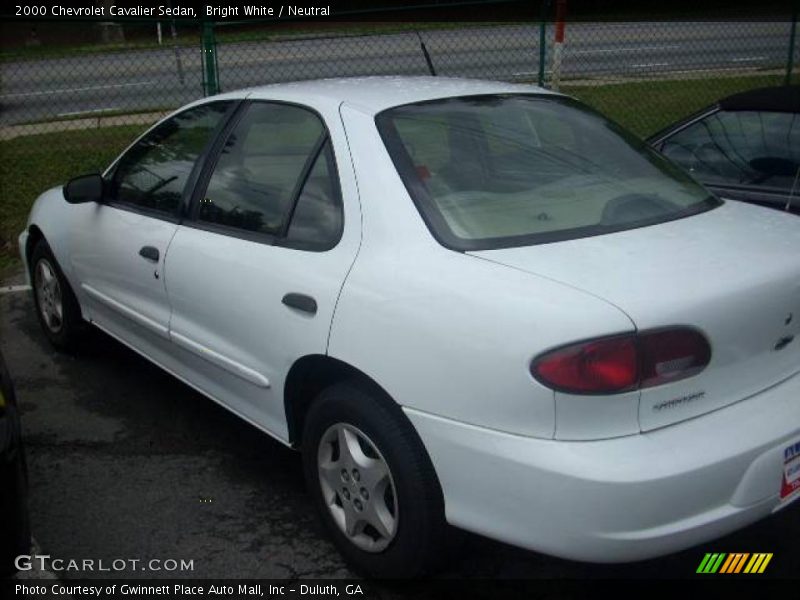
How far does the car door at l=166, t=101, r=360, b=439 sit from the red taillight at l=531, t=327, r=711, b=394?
83cm

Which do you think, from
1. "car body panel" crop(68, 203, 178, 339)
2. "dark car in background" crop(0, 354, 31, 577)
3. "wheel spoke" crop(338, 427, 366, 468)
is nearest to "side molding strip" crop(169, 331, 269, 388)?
"car body panel" crop(68, 203, 178, 339)

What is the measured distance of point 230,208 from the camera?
3.70m

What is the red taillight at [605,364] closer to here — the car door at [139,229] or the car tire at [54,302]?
the car door at [139,229]

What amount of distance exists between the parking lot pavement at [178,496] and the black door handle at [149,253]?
33.5 inches

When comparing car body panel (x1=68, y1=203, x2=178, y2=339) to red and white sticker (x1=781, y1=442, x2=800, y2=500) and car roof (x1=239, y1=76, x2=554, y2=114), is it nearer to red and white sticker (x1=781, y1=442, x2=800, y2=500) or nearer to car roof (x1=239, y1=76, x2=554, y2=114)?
car roof (x1=239, y1=76, x2=554, y2=114)

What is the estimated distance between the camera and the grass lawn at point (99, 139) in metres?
8.80

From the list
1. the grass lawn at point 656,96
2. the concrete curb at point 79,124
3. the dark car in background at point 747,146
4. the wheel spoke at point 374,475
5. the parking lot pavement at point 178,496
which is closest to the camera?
the wheel spoke at point 374,475

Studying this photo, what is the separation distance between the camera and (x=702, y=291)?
2564 millimetres

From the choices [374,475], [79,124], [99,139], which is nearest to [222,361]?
[374,475]

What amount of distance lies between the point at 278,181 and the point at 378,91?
1.72 ft

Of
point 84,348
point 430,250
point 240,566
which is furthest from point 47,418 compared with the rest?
point 430,250

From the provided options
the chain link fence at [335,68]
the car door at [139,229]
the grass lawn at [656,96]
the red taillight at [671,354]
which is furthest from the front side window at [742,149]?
the grass lawn at [656,96]

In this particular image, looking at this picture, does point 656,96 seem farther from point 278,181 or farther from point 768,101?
point 278,181

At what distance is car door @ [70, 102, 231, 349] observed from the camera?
3.99m
